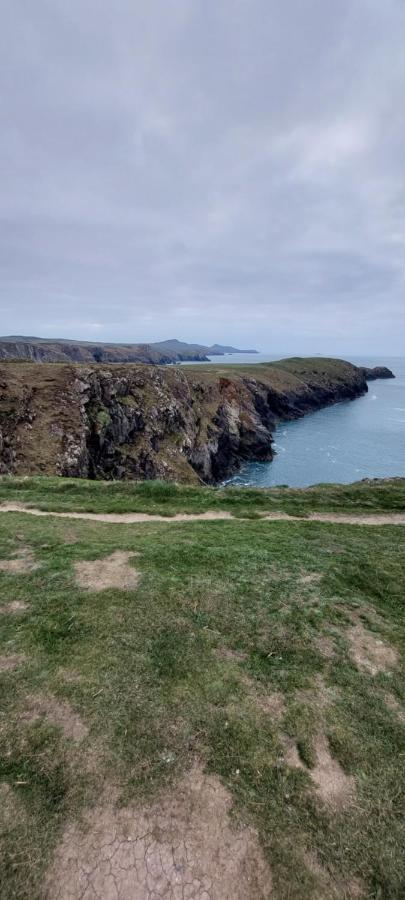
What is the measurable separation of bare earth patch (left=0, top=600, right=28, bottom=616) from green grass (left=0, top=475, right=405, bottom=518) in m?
9.27

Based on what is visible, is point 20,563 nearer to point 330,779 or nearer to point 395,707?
point 330,779

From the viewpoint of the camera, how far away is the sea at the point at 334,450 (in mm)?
62312

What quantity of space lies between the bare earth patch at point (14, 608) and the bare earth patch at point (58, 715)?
3386 mm

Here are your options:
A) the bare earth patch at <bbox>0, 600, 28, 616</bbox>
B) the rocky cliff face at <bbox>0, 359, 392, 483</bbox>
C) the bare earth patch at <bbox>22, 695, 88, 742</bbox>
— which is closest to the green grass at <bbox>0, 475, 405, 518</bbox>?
the bare earth patch at <bbox>0, 600, 28, 616</bbox>

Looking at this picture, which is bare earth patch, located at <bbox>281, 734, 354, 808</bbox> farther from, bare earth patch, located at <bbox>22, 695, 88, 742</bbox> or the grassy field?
bare earth patch, located at <bbox>22, 695, 88, 742</bbox>

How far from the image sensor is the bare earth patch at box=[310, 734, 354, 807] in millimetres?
7316

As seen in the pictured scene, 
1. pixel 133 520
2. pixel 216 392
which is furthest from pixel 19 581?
pixel 216 392

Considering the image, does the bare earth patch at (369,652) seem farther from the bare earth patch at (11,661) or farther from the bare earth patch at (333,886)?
the bare earth patch at (11,661)

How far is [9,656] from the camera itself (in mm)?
9758

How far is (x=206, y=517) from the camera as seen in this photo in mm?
21203

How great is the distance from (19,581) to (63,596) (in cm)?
198

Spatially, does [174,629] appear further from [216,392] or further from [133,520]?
[216,392]

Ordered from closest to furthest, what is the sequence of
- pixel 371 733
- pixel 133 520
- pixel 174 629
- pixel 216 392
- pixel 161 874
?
pixel 161 874 < pixel 371 733 < pixel 174 629 < pixel 133 520 < pixel 216 392

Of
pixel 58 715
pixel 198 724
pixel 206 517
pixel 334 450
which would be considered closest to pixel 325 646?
pixel 198 724
